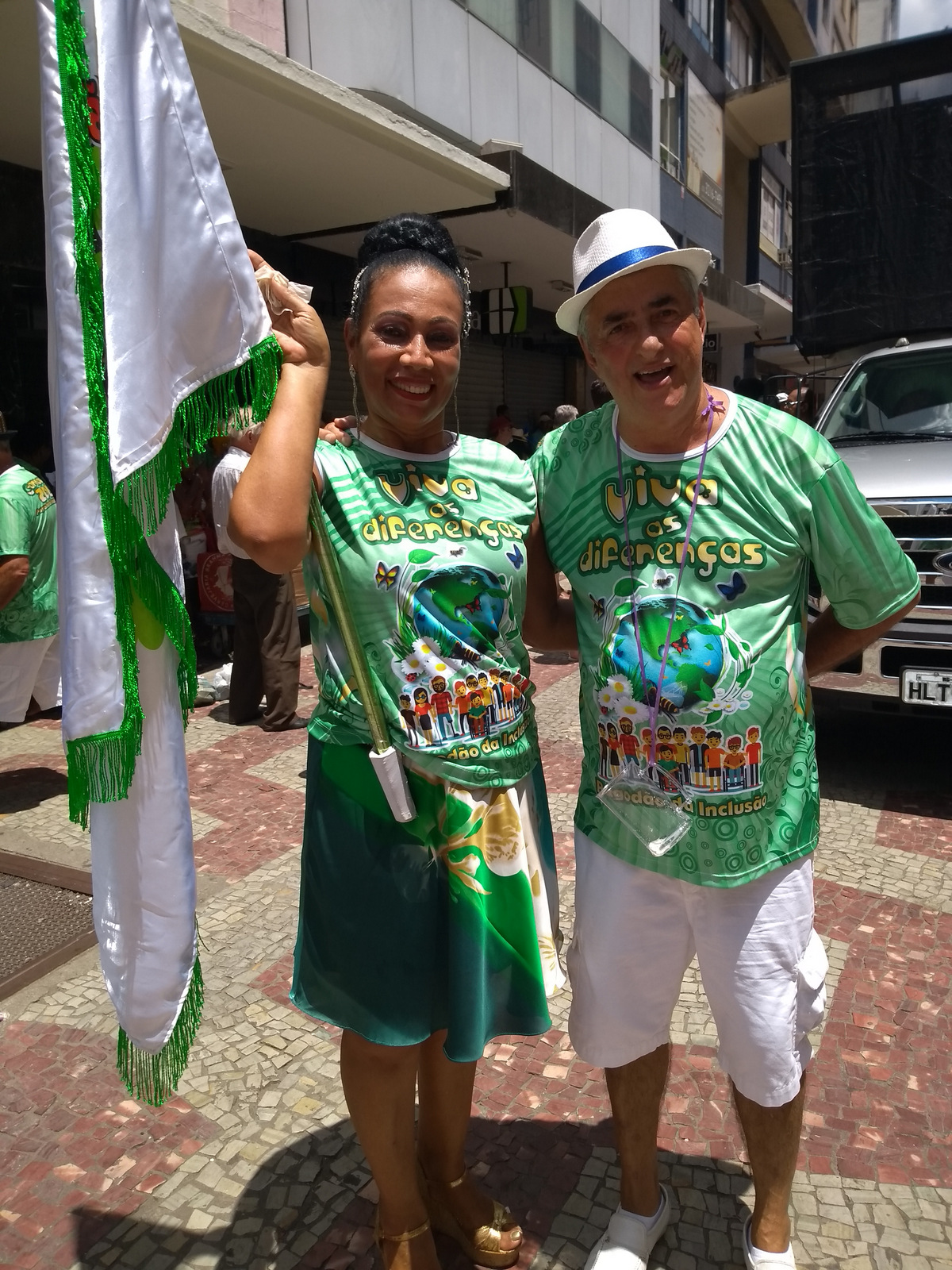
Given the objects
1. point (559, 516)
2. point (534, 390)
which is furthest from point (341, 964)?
point (534, 390)

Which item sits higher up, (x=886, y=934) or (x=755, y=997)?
(x=755, y=997)

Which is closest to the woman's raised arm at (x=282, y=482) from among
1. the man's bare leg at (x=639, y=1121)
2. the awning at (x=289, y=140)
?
the man's bare leg at (x=639, y=1121)

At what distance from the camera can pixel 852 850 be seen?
4309 mm

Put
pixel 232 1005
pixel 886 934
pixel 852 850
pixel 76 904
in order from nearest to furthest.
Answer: pixel 232 1005 < pixel 886 934 < pixel 76 904 < pixel 852 850

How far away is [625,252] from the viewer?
187 centimetres

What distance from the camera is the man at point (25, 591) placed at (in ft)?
15.3

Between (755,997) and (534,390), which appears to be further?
(534,390)

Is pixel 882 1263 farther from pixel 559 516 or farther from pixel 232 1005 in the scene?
pixel 232 1005

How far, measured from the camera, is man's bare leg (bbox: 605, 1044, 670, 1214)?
2.16 m

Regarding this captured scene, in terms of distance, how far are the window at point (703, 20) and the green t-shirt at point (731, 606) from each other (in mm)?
23031

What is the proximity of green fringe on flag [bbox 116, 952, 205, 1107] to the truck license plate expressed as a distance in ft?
12.5

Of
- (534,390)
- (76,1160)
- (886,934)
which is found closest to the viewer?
(76,1160)

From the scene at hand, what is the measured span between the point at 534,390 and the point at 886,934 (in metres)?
15.3

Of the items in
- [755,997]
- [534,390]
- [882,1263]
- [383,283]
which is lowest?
[882,1263]
